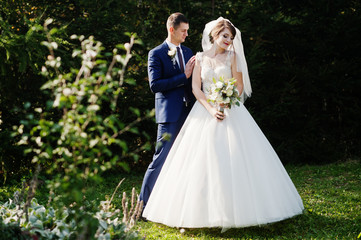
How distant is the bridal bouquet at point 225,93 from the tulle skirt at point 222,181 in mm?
249

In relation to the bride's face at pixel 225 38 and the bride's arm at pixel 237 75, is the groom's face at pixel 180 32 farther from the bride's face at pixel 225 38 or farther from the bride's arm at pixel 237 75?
the bride's arm at pixel 237 75

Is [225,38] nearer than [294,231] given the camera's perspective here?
No

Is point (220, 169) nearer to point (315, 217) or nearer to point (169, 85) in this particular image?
point (169, 85)

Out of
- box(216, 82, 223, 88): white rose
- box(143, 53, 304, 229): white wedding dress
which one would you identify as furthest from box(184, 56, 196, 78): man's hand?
box(216, 82, 223, 88): white rose

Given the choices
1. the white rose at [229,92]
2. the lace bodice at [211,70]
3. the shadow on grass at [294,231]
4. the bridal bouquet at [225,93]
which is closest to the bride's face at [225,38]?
the lace bodice at [211,70]

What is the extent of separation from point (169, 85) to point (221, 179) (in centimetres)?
130

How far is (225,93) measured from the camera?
4051mm

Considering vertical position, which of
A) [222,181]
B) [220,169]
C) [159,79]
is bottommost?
[222,181]

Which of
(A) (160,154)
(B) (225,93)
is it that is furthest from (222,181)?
(A) (160,154)

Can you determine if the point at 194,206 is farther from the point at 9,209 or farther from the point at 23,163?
the point at 23,163

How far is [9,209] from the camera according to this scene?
3311 mm

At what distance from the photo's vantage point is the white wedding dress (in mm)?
3856

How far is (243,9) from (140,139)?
3303mm

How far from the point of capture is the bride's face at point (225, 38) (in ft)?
14.4
